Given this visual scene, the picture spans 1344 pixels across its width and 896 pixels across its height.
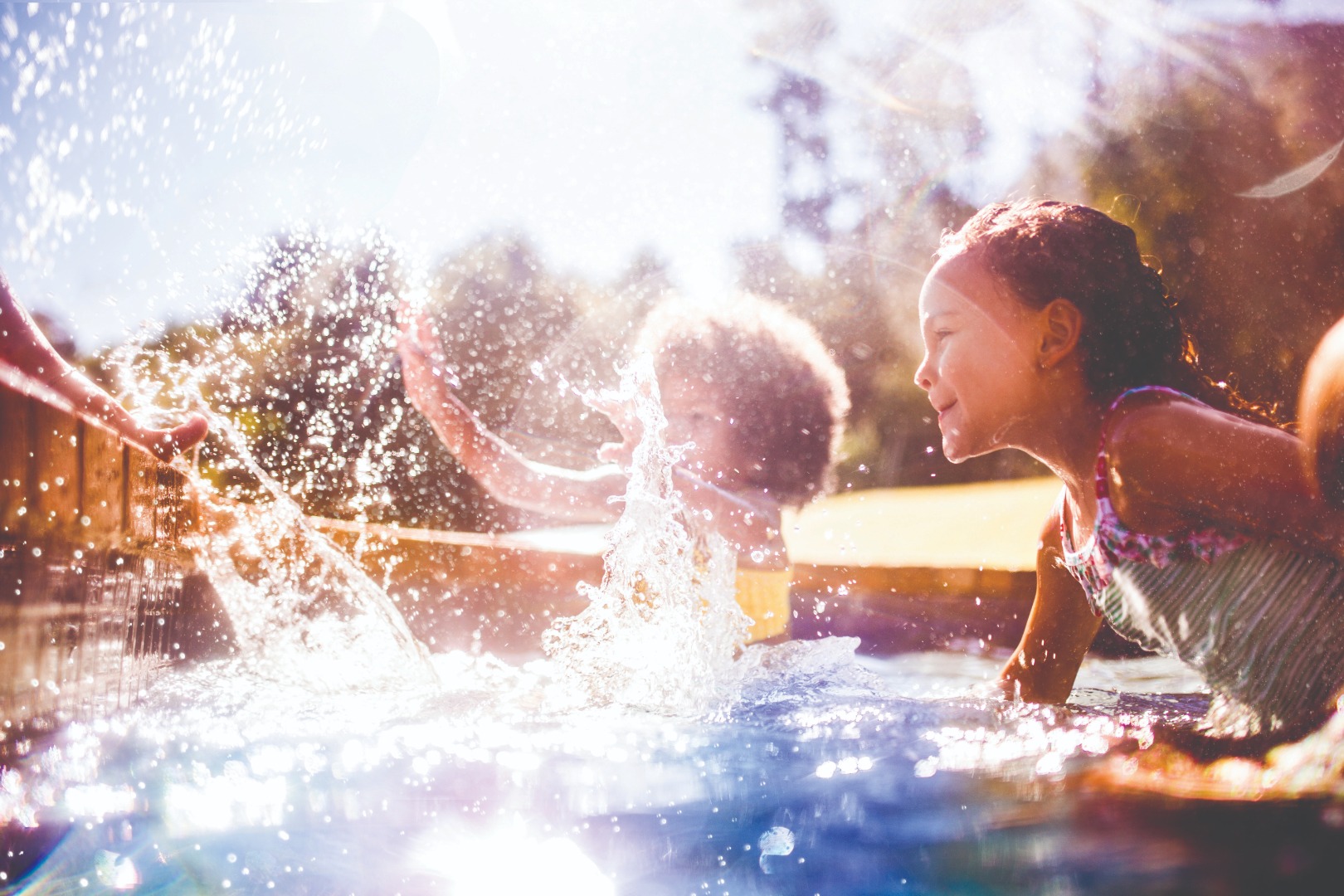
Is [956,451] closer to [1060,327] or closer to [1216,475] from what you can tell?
[1060,327]

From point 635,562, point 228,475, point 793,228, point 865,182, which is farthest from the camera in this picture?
point 793,228

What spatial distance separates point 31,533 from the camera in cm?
105

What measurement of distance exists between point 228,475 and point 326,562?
1.02 metres

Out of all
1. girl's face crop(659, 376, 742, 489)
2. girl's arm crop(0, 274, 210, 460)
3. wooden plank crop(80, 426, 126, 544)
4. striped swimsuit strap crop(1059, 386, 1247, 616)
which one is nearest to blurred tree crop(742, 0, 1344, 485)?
girl's face crop(659, 376, 742, 489)

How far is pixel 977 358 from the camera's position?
4.22 feet

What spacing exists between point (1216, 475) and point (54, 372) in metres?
1.67

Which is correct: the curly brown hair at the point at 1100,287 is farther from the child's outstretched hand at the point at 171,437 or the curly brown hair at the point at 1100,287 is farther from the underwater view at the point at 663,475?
the child's outstretched hand at the point at 171,437

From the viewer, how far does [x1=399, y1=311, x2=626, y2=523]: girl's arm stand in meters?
2.57

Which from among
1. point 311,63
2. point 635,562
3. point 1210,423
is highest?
point 311,63

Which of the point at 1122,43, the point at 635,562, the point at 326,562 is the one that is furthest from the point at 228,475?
the point at 1122,43

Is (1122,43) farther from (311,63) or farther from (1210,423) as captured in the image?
(311,63)

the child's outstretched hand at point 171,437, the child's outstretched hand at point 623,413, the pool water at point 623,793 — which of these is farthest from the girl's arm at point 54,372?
the child's outstretched hand at point 623,413

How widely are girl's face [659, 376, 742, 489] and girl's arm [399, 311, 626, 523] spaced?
0.80 feet

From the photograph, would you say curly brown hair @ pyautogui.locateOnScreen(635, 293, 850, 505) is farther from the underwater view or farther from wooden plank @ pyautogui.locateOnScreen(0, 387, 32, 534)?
wooden plank @ pyautogui.locateOnScreen(0, 387, 32, 534)
